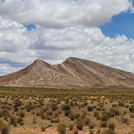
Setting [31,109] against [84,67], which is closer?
[31,109]

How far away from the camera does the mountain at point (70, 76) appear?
13938 cm

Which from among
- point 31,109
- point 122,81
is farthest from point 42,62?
point 31,109

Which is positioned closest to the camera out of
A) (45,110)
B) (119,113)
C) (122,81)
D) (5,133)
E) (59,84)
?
(5,133)

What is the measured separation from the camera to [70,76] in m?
152

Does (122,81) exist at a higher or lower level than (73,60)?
lower

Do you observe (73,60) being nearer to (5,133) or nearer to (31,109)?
(31,109)

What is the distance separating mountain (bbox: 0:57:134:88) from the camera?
5487 inches

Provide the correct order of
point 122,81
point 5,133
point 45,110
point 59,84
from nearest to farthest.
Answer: point 5,133 < point 45,110 < point 59,84 < point 122,81

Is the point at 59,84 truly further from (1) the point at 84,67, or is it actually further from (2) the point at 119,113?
(2) the point at 119,113

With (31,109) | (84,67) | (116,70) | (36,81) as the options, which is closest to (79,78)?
(84,67)

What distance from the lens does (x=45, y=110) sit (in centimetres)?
2945

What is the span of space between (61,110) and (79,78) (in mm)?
127420

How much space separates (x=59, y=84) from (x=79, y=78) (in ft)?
80.3

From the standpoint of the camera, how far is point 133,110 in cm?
2912
